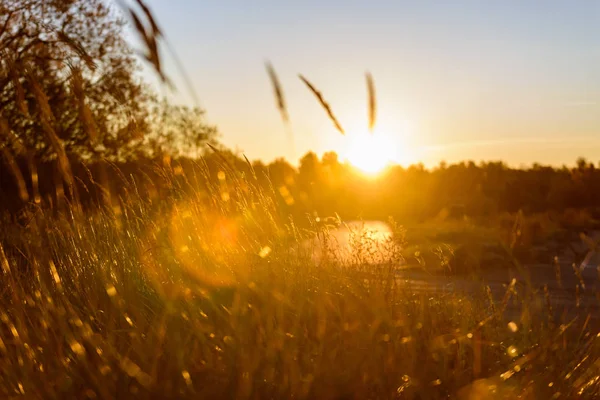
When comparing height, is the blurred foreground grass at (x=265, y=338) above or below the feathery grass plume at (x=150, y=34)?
below

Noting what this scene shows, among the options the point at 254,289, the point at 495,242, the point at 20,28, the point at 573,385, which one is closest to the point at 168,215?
the point at 254,289

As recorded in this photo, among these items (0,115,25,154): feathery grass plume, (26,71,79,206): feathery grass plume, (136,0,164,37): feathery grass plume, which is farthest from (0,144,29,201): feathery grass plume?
(136,0,164,37): feathery grass plume

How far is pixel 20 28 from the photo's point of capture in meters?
14.8

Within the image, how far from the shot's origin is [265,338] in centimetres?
355

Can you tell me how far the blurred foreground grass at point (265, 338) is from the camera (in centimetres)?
339

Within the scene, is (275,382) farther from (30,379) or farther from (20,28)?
(20,28)

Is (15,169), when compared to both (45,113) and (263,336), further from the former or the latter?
(263,336)

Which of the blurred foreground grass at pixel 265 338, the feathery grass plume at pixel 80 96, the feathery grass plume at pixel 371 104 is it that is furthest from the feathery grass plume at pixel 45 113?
the feathery grass plume at pixel 371 104

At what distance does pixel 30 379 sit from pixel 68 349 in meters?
0.36

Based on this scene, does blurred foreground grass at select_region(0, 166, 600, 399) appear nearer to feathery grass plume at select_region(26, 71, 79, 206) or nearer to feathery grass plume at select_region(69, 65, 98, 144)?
feathery grass plume at select_region(26, 71, 79, 206)

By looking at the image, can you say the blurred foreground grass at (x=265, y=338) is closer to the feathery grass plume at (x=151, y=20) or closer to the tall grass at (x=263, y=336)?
the tall grass at (x=263, y=336)

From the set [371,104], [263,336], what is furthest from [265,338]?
[371,104]

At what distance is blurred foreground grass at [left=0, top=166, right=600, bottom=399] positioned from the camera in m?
3.39

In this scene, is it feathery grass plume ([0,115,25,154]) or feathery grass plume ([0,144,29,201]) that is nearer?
feathery grass plume ([0,144,29,201])
